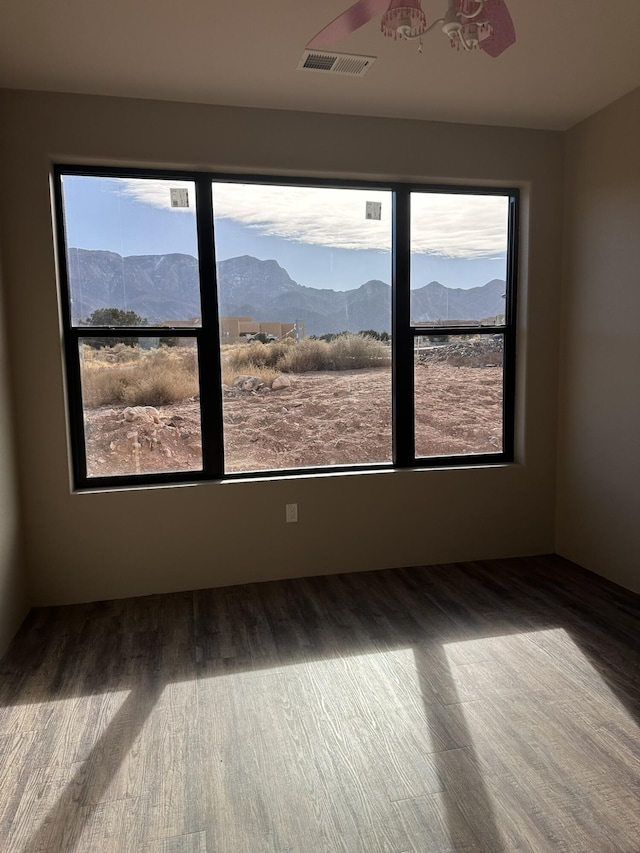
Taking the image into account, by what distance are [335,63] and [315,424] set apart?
6.45ft

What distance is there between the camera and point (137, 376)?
3439mm

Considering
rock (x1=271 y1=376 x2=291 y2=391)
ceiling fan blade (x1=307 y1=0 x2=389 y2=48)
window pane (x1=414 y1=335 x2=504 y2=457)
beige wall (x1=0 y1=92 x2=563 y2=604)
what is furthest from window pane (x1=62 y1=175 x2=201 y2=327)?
ceiling fan blade (x1=307 y1=0 x2=389 y2=48)

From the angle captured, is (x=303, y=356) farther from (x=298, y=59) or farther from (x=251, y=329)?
(x=298, y=59)

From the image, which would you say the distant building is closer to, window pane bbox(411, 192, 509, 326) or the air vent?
window pane bbox(411, 192, 509, 326)

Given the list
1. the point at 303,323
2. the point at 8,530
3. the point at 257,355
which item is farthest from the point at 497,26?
the point at 8,530

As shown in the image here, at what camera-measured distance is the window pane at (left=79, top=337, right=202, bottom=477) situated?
3.39m

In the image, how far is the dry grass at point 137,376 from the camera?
338 cm

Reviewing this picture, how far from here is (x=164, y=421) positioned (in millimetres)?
3516

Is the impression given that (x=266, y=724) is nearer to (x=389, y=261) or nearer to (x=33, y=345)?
(x=33, y=345)

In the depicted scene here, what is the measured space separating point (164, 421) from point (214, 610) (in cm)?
114

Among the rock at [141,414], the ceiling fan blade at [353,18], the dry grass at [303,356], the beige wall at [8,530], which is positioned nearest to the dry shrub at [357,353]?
the dry grass at [303,356]

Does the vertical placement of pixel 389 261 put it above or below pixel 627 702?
above

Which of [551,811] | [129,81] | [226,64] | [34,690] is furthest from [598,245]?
[34,690]

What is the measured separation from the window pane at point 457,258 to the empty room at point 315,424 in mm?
21
